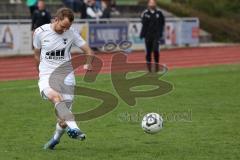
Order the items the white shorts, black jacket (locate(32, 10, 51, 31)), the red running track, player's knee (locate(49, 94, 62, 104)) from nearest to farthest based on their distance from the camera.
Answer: player's knee (locate(49, 94, 62, 104)) → the white shorts → the red running track → black jacket (locate(32, 10, 51, 31))

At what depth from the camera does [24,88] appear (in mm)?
17547

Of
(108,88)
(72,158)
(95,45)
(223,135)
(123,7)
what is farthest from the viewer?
(123,7)

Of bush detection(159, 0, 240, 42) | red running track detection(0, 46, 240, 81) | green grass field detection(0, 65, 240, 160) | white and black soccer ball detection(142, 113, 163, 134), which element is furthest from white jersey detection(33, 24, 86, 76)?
bush detection(159, 0, 240, 42)

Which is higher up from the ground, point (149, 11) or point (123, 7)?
point (149, 11)

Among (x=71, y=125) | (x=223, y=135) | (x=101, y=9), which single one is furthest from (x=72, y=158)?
(x=101, y=9)

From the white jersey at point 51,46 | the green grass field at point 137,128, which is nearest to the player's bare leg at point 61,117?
the green grass field at point 137,128

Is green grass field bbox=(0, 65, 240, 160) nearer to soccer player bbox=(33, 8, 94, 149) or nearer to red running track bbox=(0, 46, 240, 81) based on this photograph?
soccer player bbox=(33, 8, 94, 149)

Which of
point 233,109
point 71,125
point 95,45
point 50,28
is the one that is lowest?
point 95,45

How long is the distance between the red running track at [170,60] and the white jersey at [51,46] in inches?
434

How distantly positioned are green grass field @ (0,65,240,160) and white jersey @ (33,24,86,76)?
1161mm

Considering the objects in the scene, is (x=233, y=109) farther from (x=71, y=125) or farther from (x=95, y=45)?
(x=95, y=45)

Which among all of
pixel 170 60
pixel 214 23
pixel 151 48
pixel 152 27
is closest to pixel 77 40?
pixel 152 27

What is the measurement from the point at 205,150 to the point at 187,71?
511 inches

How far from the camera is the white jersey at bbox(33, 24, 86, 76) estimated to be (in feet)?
31.6
